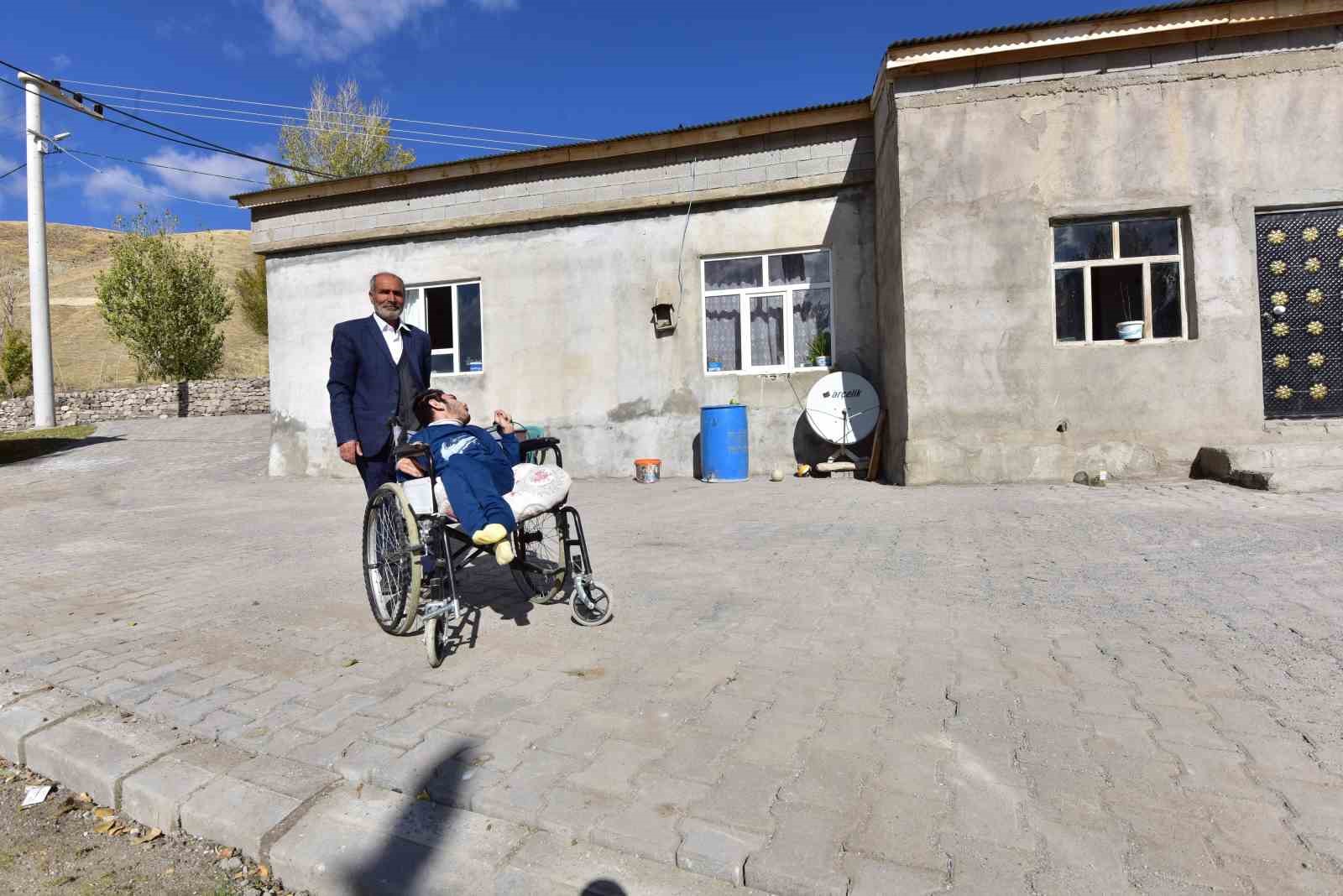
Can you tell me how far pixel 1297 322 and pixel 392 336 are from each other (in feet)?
31.5

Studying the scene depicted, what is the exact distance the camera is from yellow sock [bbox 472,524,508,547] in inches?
126

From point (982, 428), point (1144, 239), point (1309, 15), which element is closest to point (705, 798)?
point (982, 428)

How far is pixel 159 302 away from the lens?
92.7 feet

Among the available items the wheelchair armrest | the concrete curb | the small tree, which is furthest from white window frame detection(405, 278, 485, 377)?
the small tree

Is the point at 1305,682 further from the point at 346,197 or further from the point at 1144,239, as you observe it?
the point at 346,197

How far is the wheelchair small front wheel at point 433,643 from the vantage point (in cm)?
320

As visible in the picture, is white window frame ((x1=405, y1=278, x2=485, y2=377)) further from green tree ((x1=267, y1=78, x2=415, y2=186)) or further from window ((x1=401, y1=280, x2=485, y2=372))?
green tree ((x1=267, y1=78, x2=415, y2=186))

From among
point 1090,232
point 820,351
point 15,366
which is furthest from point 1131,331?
point 15,366

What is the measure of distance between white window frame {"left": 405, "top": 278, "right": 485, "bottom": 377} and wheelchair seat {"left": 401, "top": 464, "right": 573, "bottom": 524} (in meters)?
8.81

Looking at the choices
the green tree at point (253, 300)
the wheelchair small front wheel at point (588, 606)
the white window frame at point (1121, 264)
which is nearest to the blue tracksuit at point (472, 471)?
the wheelchair small front wheel at point (588, 606)

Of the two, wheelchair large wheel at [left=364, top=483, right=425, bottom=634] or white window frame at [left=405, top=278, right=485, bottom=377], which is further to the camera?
white window frame at [left=405, top=278, right=485, bottom=377]

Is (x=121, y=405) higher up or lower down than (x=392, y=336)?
higher up

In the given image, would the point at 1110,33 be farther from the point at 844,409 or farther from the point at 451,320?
the point at 451,320

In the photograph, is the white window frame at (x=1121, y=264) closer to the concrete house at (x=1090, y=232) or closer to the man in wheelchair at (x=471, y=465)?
the concrete house at (x=1090, y=232)
